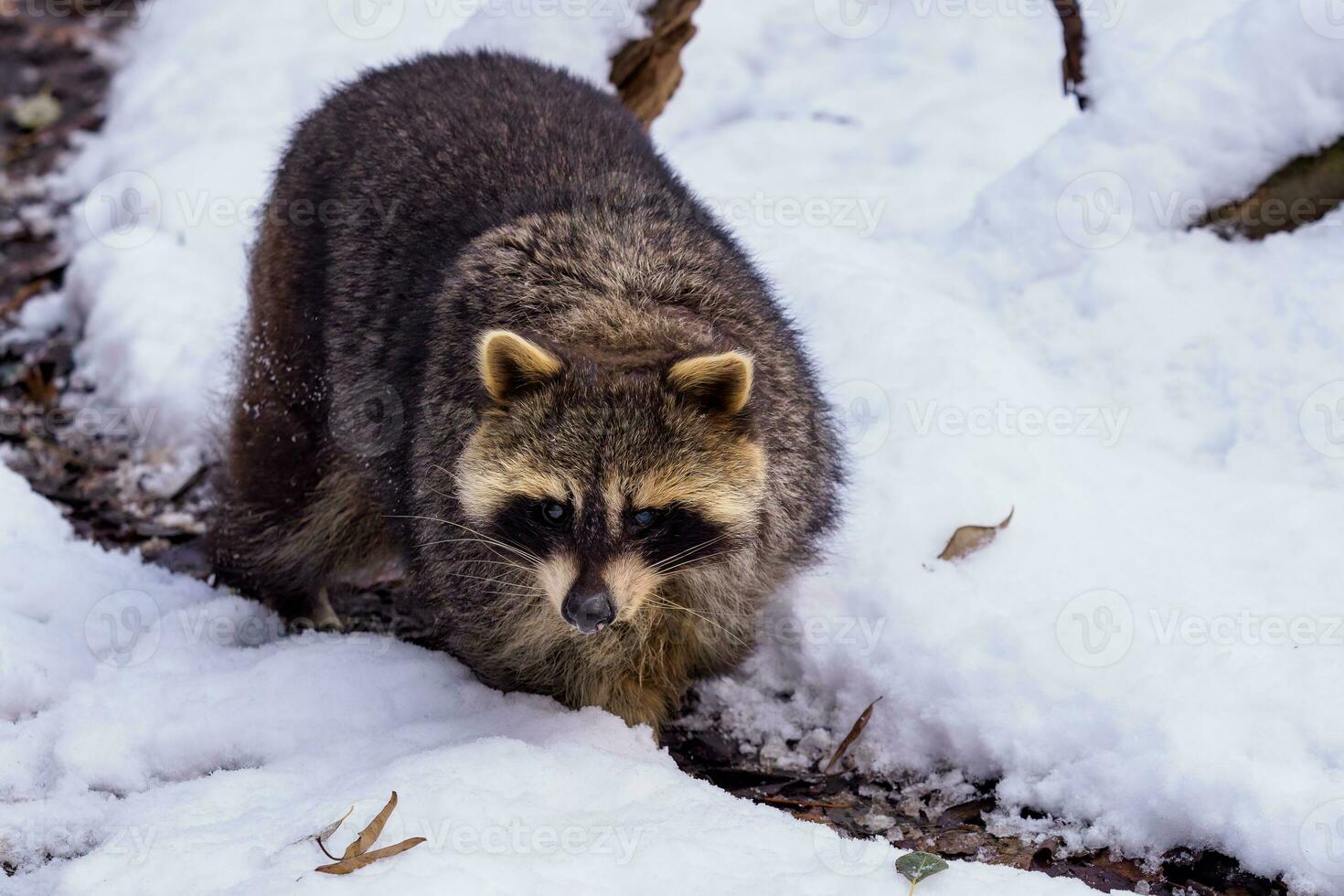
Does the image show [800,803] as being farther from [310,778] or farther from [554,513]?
[310,778]

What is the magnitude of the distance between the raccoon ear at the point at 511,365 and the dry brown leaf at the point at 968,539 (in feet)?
5.68

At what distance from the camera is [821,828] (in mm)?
3547

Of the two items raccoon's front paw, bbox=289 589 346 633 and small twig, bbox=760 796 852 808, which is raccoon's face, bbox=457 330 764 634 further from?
raccoon's front paw, bbox=289 589 346 633

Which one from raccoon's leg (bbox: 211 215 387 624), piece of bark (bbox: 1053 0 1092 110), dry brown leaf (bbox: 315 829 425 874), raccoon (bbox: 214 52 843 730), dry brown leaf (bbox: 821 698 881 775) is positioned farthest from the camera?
piece of bark (bbox: 1053 0 1092 110)

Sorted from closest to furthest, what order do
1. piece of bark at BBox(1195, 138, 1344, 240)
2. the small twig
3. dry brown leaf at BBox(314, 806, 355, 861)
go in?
dry brown leaf at BBox(314, 806, 355, 861)
the small twig
piece of bark at BBox(1195, 138, 1344, 240)

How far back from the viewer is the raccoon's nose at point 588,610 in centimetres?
355

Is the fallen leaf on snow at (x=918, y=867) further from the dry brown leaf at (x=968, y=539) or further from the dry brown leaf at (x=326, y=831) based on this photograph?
the dry brown leaf at (x=968, y=539)

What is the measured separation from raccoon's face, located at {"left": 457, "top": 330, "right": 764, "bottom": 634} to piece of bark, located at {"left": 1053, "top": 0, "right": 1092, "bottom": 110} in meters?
3.59

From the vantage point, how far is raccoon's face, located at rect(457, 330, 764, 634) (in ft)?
12.1

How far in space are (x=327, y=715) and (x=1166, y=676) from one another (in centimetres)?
269

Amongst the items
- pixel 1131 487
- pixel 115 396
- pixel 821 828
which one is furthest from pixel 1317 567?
pixel 115 396

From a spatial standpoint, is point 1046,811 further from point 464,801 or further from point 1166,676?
point 464,801

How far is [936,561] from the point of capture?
4.71 metres

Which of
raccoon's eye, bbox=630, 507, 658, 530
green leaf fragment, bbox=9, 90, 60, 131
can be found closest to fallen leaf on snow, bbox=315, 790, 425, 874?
raccoon's eye, bbox=630, 507, 658, 530
